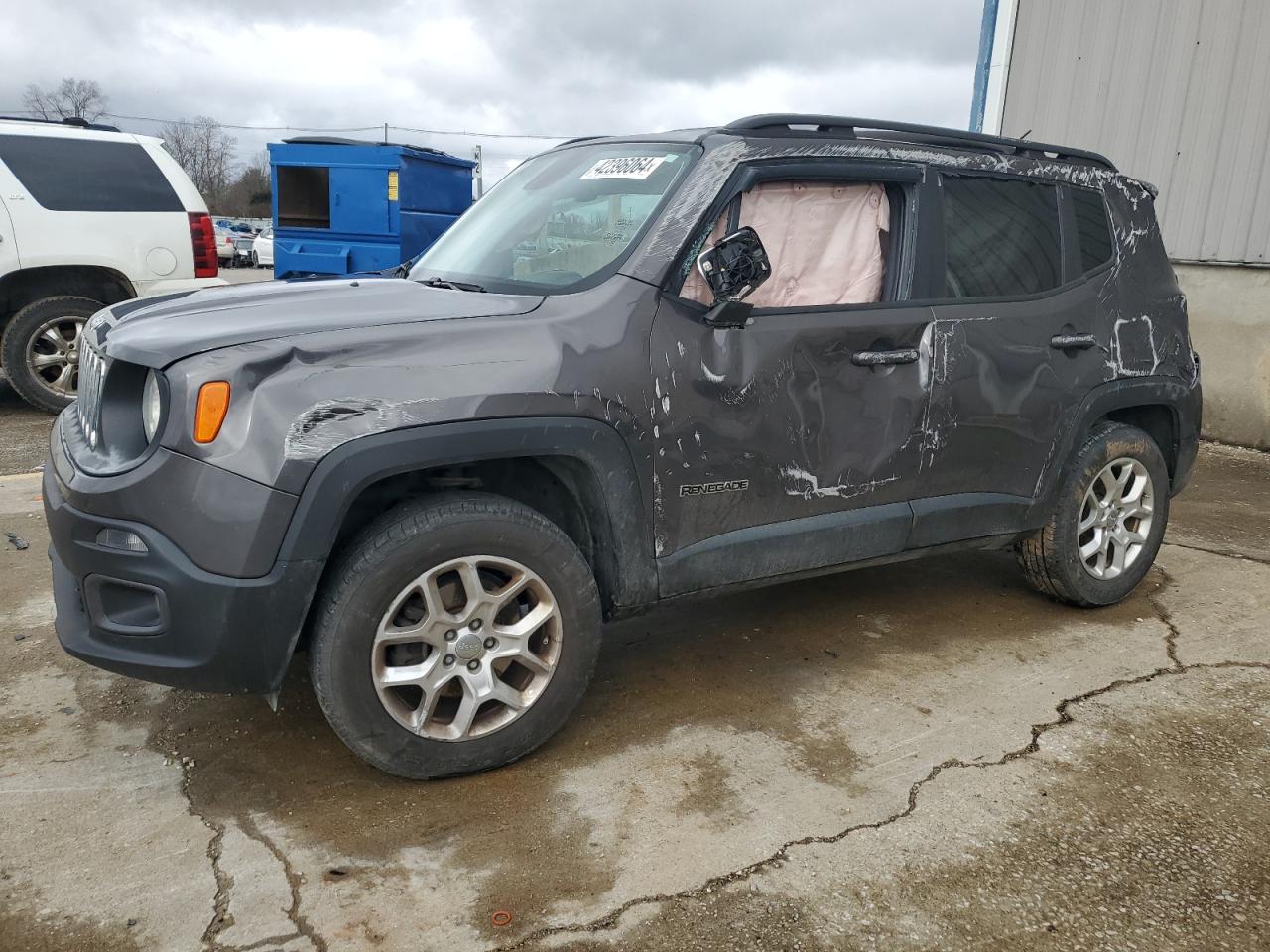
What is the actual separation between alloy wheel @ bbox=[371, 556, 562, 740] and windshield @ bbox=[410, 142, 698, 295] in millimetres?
916

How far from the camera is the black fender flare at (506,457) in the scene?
2.52m

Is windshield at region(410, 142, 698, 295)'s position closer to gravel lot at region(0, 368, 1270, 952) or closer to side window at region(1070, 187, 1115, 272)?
gravel lot at region(0, 368, 1270, 952)

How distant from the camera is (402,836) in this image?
2.64 m

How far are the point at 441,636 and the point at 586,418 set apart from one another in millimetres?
721

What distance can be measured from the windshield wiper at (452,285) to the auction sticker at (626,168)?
1.96 ft

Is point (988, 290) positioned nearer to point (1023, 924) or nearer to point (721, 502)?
point (721, 502)

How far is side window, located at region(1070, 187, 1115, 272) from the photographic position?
13.3ft

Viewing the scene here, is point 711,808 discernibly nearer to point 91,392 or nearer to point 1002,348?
point 1002,348

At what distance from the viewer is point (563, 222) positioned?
3449 mm

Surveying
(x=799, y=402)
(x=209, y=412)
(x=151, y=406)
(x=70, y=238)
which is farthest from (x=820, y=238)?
(x=70, y=238)

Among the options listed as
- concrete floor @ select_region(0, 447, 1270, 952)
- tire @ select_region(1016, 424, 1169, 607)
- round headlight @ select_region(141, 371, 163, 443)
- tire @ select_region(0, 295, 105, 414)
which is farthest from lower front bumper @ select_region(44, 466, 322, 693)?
tire @ select_region(0, 295, 105, 414)

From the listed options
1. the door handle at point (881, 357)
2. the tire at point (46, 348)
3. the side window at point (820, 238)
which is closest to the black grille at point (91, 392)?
the side window at point (820, 238)

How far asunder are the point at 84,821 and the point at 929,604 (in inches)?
129

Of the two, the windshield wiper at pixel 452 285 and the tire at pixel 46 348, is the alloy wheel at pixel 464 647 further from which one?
the tire at pixel 46 348
